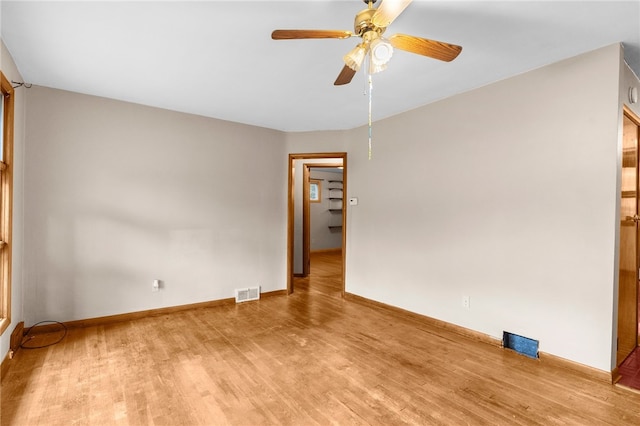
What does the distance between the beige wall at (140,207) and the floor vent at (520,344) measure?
2.91 m

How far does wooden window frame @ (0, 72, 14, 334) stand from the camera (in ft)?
8.14

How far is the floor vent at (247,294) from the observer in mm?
4246

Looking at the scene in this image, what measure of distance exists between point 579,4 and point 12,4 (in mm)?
3330

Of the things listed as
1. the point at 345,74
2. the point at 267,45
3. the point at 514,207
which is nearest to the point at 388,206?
the point at 514,207

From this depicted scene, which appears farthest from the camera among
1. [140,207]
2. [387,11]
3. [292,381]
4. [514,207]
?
[140,207]

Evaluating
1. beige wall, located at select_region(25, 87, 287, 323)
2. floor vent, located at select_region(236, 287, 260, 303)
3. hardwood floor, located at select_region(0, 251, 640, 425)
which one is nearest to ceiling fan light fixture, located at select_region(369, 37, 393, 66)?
hardwood floor, located at select_region(0, 251, 640, 425)

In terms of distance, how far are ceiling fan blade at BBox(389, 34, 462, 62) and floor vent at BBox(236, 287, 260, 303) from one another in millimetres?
3526

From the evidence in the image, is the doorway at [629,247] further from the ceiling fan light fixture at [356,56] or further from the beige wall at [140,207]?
the beige wall at [140,207]

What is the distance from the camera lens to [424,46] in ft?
5.78

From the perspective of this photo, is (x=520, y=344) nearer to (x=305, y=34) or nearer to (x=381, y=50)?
(x=381, y=50)

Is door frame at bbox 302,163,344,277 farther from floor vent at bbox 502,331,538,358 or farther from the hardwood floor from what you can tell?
floor vent at bbox 502,331,538,358

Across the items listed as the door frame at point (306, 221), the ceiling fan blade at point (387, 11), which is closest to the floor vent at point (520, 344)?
the ceiling fan blade at point (387, 11)

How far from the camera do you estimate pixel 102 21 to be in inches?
79.6

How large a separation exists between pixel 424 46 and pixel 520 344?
8.40 ft
